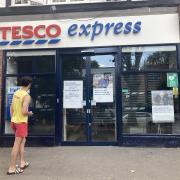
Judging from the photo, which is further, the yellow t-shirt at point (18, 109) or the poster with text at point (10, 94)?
the poster with text at point (10, 94)

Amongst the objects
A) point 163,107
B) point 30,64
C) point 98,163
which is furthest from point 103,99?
point 98,163

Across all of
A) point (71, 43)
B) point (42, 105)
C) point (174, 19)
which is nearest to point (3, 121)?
point (42, 105)

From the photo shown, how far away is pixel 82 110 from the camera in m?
10.5

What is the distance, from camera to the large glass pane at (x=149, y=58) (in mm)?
10211

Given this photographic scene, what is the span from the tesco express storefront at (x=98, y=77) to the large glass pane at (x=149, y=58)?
0.09 feet

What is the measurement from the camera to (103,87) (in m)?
10.5

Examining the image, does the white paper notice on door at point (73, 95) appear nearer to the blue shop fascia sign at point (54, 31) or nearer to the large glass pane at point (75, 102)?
the large glass pane at point (75, 102)

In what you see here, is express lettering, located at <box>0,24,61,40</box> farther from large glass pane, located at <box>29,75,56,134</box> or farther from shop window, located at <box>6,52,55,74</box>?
large glass pane, located at <box>29,75,56,134</box>

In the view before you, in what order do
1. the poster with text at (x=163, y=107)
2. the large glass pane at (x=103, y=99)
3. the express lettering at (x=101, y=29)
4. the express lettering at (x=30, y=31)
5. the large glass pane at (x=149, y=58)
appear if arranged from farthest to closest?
the express lettering at (x=30, y=31)
the large glass pane at (x=103, y=99)
the express lettering at (x=101, y=29)
the large glass pane at (x=149, y=58)
the poster with text at (x=163, y=107)

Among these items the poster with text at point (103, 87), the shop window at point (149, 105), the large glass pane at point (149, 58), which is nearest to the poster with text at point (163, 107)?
the shop window at point (149, 105)

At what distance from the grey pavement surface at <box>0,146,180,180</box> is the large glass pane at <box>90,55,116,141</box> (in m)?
0.54

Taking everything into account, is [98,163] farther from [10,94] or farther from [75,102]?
[10,94]

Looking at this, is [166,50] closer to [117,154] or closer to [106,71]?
[106,71]

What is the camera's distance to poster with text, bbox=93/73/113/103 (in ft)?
34.3
